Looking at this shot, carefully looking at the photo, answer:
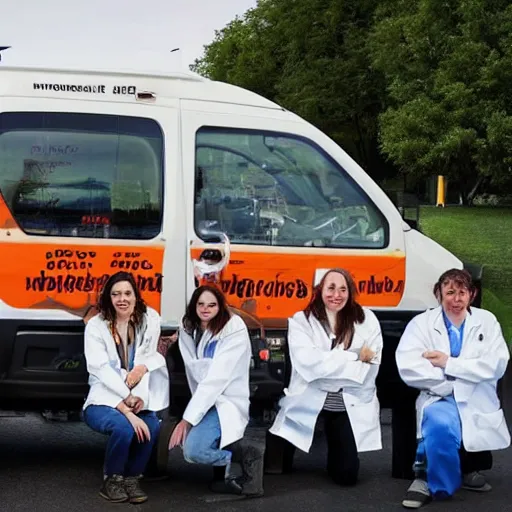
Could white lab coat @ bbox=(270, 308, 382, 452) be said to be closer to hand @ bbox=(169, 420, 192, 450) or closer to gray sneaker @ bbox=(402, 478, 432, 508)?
gray sneaker @ bbox=(402, 478, 432, 508)

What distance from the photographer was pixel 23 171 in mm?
6156

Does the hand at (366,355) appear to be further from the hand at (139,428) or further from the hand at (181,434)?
the hand at (139,428)

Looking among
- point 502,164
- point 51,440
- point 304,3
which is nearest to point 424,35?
point 502,164

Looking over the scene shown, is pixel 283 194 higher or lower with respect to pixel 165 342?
higher

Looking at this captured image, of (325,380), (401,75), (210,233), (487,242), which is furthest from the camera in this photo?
(401,75)

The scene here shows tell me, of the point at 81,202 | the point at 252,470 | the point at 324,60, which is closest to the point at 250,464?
the point at 252,470

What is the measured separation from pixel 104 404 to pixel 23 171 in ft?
4.53

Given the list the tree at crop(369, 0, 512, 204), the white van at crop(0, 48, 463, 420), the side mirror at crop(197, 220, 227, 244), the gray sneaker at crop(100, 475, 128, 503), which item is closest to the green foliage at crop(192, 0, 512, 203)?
the tree at crop(369, 0, 512, 204)

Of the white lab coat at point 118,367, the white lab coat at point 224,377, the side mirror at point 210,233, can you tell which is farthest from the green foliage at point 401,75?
the white lab coat at point 118,367

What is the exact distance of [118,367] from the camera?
5.98 metres

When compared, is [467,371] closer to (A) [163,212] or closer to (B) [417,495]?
(B) [417,495]

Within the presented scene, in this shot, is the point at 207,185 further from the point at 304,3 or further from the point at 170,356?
the point at 304,3

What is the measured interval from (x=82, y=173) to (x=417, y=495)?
2551 millimetres

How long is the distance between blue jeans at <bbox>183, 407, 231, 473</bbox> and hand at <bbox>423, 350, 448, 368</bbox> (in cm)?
119
